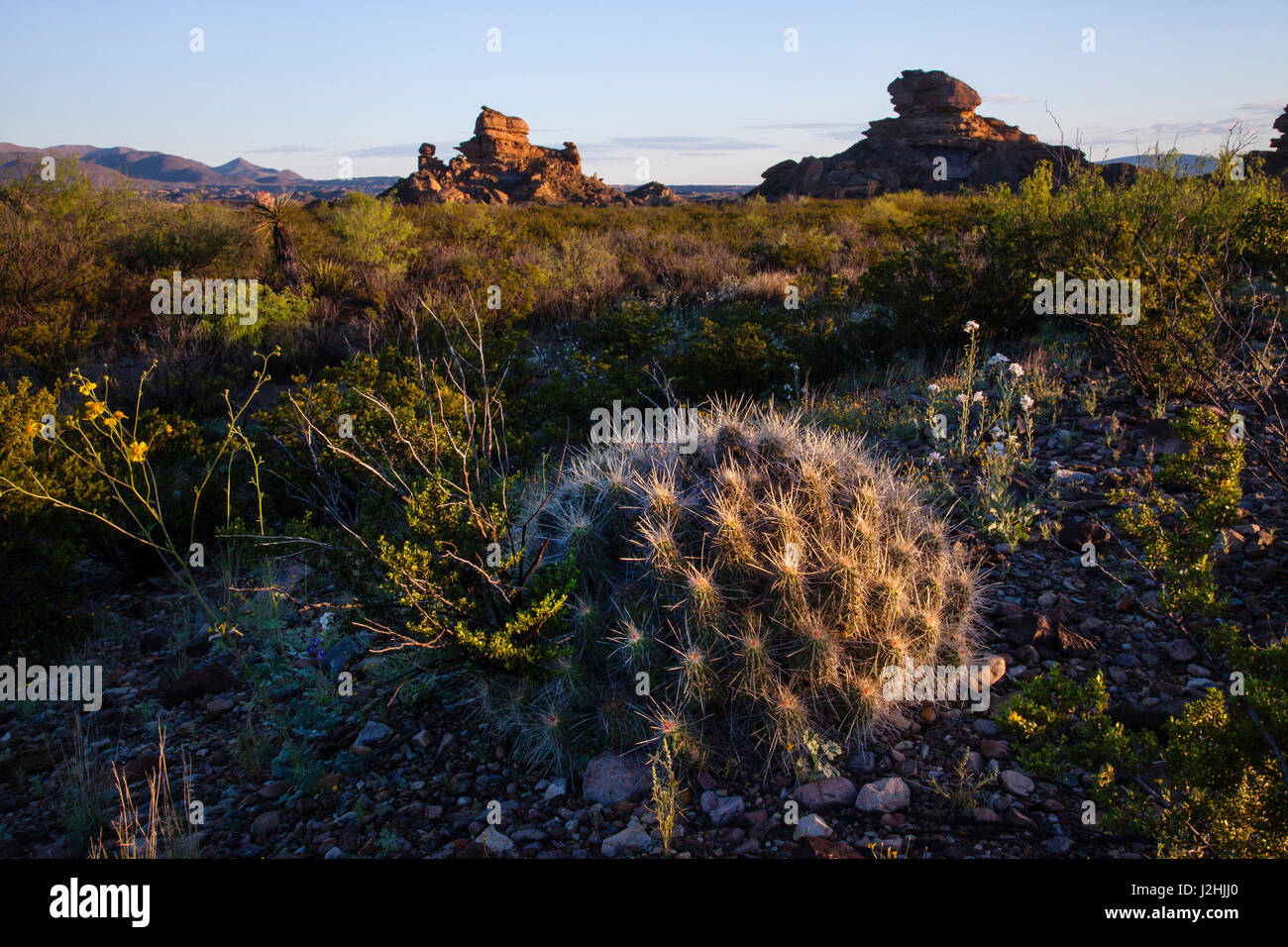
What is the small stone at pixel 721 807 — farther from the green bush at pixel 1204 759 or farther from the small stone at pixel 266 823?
the small stone at pixel 266 823

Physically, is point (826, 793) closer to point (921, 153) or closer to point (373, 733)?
point (373, 733)

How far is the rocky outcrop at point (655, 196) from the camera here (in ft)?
138

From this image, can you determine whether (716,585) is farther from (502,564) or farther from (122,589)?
(122,589)

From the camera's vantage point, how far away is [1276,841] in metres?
1.99

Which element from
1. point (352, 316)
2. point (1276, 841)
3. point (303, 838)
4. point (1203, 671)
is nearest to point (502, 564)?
point (303, 838)

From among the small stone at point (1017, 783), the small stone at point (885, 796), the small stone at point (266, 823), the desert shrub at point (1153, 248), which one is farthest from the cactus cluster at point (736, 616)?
the desert shrub at point (1153, 248)

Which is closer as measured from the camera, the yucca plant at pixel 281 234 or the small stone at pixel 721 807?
the small stone at pixel 721 807

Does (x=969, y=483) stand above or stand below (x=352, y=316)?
below

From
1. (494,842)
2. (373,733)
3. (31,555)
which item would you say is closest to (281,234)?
(31,555)

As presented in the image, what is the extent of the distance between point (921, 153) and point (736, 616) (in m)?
54.3

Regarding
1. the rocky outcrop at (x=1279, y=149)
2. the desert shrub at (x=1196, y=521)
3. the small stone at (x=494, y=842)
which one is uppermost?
the rocky outcrop at (x=1279, y=149)

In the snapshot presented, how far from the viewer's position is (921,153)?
49531 millimetres

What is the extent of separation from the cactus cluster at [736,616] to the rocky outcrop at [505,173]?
132ft
